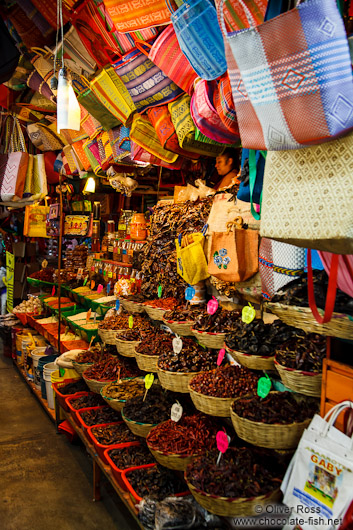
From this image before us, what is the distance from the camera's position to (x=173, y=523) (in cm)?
242

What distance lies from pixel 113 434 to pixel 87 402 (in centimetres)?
79

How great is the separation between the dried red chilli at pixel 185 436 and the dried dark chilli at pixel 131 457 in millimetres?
355

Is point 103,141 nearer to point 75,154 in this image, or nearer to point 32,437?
point 75,154

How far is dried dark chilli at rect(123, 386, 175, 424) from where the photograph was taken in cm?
323

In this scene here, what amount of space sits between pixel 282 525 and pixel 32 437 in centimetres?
376

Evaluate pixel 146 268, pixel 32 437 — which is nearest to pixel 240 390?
pixel 146 268

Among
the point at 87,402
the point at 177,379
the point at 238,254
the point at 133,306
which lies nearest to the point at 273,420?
the point at 177,379

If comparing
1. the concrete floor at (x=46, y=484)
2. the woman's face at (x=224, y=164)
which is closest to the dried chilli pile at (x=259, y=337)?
the woman's face at (x=224, y=164)

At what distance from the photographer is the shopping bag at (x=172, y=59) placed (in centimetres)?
275

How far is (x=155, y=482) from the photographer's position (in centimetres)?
287

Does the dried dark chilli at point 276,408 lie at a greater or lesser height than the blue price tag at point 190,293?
lesser

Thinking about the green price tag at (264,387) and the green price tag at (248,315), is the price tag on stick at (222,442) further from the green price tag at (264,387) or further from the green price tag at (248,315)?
the green price tag at (248,315)

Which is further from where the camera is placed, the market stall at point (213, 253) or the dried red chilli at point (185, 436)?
the dried red chilli at point (185, 436)

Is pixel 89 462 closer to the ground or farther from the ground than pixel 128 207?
closer to the ground
